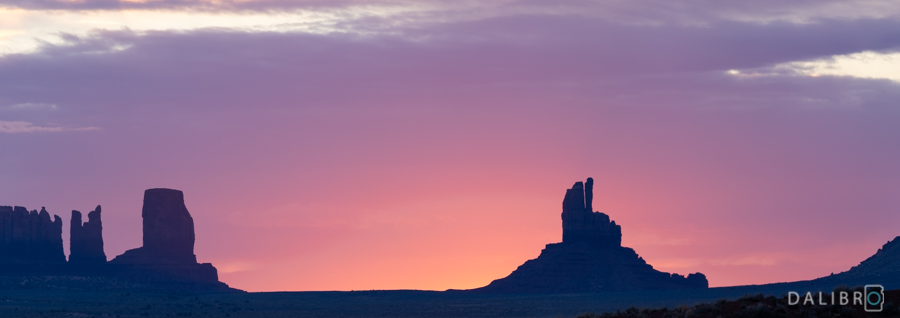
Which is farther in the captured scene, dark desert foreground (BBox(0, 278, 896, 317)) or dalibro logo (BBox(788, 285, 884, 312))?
dark desert foreground (BBox(0, 278, 896, 317))

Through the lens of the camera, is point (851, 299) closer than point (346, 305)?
Yes

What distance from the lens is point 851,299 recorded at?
153 feet

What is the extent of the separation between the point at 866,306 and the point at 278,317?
109m

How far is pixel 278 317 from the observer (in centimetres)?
14862

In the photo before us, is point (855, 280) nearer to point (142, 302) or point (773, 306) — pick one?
point (142, 302)

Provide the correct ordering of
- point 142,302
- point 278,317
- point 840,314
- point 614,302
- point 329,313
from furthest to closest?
point 142,302, point 614,302, point 329,313, point 278,317, point 840,314

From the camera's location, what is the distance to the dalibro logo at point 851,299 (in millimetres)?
45781

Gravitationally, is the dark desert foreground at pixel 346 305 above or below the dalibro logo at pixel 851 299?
above

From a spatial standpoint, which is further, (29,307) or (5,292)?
(5,292)

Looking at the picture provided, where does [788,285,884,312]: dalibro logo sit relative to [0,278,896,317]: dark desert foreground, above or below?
below

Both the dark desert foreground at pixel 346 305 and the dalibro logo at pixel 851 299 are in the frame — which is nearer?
the dalibro logo at pixel 851 299

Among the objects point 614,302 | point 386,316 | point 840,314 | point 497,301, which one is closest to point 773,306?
point 840,314

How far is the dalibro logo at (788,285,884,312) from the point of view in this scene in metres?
45.8

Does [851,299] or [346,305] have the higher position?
[346,305]
